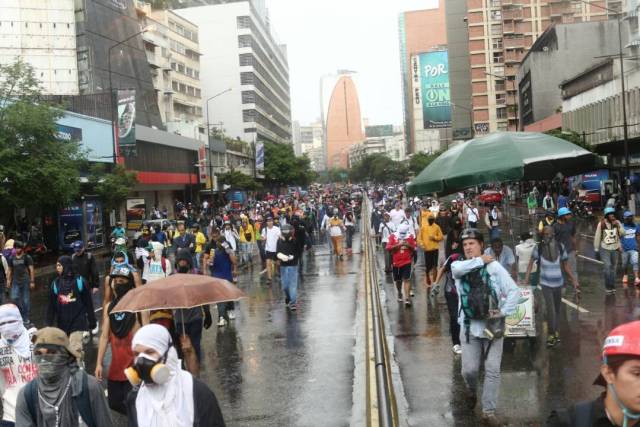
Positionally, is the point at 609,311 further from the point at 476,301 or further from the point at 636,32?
the point at 636,32

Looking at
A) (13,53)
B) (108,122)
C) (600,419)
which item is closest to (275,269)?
(600,419)

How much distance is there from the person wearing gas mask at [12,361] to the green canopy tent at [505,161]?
5176mm

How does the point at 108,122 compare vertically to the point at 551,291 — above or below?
above

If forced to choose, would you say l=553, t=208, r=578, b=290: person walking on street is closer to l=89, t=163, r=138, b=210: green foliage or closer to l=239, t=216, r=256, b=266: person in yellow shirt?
l=239, t=216, r=256, b=266: person in yellow shirt

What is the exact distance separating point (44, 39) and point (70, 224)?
2092 centimetres

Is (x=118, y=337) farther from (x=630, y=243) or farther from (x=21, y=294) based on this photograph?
(x=630, y=243)

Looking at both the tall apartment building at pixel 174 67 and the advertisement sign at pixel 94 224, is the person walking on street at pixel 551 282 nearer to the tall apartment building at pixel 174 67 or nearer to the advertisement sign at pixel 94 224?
the advertisement sign at pixel 94 224

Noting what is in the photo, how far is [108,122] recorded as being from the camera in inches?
1743

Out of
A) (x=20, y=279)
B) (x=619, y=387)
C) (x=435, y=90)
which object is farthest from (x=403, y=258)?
(x=435, y=90)

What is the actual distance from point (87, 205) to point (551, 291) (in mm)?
29777

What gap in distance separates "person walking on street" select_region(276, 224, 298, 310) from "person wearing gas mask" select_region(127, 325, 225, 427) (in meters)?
9.75

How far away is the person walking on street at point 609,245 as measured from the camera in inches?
536

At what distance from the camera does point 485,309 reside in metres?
6.72

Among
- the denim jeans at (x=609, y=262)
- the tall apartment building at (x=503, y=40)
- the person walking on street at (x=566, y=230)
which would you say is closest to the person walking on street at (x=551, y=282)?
the person walking on street at (x=566, y=230)
